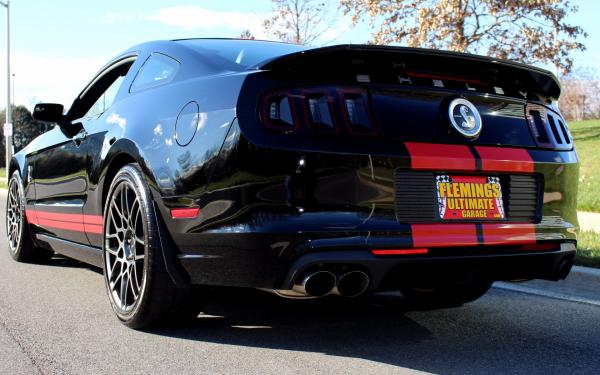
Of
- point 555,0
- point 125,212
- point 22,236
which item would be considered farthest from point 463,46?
point 125,212

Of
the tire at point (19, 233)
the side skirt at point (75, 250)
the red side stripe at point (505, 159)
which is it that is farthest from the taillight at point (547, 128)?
the tire at point (19, 233)

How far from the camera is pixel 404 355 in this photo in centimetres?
323

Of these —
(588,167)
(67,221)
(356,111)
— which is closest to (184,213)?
(356,111)

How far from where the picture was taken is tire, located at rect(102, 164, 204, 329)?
10.8ft

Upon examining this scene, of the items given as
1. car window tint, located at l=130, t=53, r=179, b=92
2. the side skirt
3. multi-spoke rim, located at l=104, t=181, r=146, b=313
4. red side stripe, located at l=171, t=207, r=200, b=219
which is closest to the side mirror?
the side skirt

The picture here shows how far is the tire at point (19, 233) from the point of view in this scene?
5781 millimetres

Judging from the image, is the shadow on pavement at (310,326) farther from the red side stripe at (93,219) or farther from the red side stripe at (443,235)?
the red side stripe at (93,219)

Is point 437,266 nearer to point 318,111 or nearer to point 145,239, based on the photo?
point 318,111

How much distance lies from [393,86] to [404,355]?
124cm

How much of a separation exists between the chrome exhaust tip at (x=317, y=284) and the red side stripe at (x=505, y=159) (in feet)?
2.87

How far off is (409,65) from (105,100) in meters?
2.18

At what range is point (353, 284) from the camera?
2965mm

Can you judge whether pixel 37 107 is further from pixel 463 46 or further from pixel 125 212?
pixel 463 46

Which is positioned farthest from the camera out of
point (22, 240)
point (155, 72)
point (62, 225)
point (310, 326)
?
point (22, 240)
